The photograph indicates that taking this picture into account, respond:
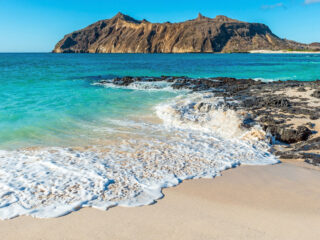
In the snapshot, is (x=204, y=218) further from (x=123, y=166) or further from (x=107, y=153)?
(x=107, y=153)

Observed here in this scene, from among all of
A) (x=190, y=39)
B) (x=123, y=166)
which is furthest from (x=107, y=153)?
(x=190, y=39)

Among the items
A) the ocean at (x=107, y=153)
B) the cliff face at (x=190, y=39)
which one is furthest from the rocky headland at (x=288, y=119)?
the cliff face at (x=190, y=39)

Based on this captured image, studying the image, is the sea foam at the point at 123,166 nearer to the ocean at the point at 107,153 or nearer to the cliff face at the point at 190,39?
the ocean at the point at 107,153

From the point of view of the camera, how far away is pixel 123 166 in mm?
5809

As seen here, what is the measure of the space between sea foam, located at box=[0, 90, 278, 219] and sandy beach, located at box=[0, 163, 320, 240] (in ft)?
0.93

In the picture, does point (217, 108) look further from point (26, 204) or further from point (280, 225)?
point (26, 204)

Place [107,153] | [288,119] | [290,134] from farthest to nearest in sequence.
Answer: [288,119]
[290,134]
[107,153]

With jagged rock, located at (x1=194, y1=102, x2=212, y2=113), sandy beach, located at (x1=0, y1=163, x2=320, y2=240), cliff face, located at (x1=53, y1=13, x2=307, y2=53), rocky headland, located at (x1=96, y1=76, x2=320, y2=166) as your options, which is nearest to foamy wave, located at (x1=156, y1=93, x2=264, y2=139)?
jagged rock, located at (x1=194, y1=102, x2=212, y2=113)

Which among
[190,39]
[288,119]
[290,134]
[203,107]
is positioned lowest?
[290,134]

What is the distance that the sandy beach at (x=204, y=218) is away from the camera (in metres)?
3.53

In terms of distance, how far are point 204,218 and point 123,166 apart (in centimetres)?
242

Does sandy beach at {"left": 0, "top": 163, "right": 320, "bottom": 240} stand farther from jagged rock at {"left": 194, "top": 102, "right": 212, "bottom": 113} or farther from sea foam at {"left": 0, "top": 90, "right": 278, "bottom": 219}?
jagged rock at {"left": 194, "top": 102, "right": 212, "bottom": 113}

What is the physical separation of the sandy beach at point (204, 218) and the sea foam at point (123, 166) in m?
0.28

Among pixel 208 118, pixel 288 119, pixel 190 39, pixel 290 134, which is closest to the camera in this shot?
pixel 290 134
